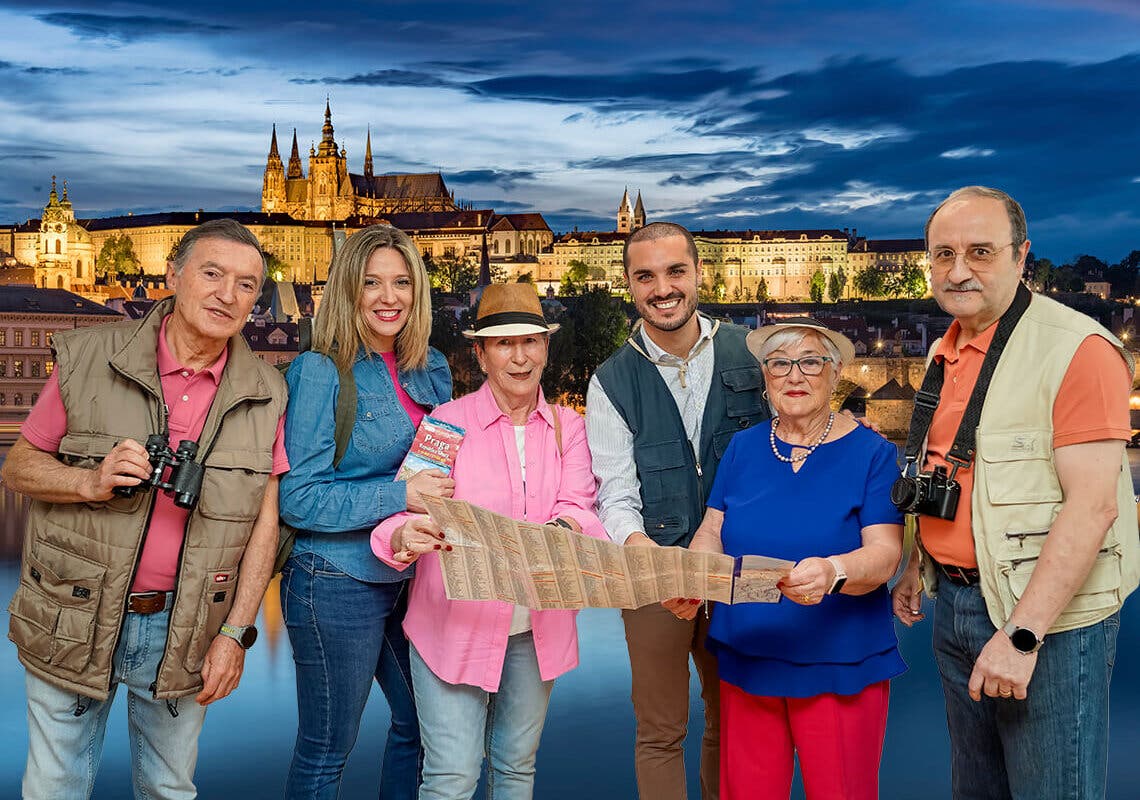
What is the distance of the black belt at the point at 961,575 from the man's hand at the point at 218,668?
1.24 m

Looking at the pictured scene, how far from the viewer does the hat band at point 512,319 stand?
81.7 inches

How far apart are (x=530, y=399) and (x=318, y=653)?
61 centimetres

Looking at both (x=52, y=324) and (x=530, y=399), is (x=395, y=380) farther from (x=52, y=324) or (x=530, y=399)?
(x=52, y=324)

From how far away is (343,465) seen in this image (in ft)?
6.95

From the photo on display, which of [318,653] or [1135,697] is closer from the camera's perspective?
[318,653]

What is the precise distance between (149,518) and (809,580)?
1107 millimetres

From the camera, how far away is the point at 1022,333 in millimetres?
1803

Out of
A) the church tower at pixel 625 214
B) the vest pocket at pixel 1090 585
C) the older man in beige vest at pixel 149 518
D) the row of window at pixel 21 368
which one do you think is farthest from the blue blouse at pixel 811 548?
the church tower at pixel 625 214

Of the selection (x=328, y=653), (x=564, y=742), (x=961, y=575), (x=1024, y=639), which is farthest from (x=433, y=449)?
(x=564, y=742)

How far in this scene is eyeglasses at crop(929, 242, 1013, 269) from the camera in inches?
71.2

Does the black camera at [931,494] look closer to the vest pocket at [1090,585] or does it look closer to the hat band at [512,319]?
the vest pocket at [1090,585]

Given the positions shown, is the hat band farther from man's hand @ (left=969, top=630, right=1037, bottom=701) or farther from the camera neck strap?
man's hand @ (left=969, top=630, right=1037, bottom=701)

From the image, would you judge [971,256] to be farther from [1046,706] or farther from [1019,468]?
[1046,706]

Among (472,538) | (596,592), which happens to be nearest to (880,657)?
(596,592)
